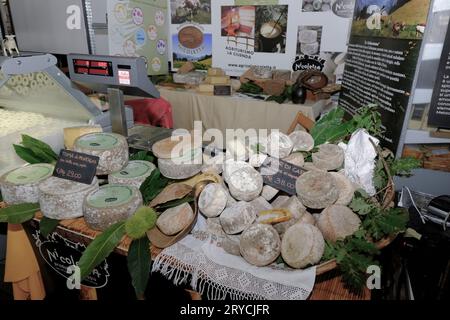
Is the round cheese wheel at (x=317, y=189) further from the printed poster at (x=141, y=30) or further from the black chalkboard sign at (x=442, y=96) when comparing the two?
the printed poster at (x=141, y=30)

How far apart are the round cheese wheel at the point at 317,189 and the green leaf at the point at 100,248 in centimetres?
67

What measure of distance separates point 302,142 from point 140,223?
757 millimetres

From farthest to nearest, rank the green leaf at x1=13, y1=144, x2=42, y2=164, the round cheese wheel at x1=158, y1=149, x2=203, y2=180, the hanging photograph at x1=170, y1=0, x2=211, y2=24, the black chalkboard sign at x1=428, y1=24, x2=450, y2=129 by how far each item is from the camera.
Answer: the hanging photograph at x1=170, y1=0, x2=211, y2=24 < the black chalkboard sign at x1=428, y1=24, x2=450, y2=129 < the green leaf at x1=13, y1=144, x2=42, y2=164 < the round cheese wheel at x1=158, y1=149, x2=203, y2=180

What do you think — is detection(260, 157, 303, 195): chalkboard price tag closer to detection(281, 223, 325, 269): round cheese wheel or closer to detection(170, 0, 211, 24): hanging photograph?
detection(281, 223, 325, 269): round cheese wheel

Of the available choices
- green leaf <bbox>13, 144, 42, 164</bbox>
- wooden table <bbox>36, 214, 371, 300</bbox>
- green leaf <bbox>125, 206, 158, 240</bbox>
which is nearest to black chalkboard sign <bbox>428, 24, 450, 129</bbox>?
wooden table <bbox>36, 214, 371, 300</bbox>

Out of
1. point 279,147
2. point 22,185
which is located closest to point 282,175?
point 279,147

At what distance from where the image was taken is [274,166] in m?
1.19

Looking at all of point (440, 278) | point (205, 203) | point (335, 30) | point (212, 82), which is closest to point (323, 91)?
point (335, 30)

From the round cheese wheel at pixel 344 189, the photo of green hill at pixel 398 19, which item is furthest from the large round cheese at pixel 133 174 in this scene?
the photo of green hill at pixel 398 19

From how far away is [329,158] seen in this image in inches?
49.0

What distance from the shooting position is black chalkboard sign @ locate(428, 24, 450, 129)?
68.2 inches

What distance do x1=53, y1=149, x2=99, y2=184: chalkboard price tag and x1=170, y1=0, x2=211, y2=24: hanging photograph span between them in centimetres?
358

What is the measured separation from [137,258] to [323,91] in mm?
2846

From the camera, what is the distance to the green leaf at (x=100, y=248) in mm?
1035
